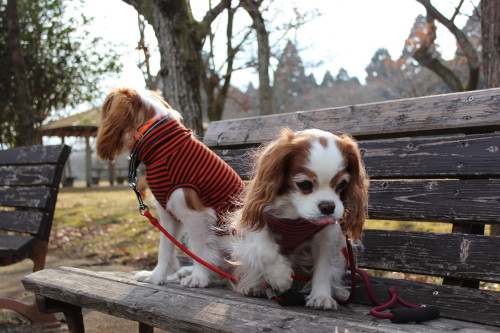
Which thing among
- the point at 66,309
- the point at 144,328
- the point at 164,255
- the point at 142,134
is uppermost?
the point at 142,134

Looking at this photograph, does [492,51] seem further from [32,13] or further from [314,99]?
[314,99]

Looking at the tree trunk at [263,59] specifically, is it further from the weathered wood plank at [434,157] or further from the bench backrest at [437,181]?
the weathered wood plank at [434,157]

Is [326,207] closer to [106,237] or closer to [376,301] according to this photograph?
[376,301]

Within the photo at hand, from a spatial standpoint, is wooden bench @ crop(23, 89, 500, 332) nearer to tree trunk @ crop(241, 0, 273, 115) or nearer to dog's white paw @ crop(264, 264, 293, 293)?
dog's white paw @ crop(264, 264, 293, 293)

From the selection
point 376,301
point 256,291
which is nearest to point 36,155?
point 256,291

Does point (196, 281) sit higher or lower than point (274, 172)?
lower

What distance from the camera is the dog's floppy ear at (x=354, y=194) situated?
6.15ft

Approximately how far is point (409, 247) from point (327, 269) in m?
0.45

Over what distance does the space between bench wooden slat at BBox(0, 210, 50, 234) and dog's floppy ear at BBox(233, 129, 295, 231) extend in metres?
1.91

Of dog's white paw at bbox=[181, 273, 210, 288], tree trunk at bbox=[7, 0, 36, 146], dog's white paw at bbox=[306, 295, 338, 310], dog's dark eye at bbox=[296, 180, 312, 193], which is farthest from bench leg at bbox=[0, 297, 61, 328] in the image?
tree trunk at bbox=[7, 0, 36, 146]

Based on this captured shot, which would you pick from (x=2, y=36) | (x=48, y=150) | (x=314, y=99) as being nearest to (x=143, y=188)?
(x=48, y=150)

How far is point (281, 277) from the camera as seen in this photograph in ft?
6.49

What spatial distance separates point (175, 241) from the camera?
2541mm

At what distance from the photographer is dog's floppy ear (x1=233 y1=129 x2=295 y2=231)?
1844 millimetres
